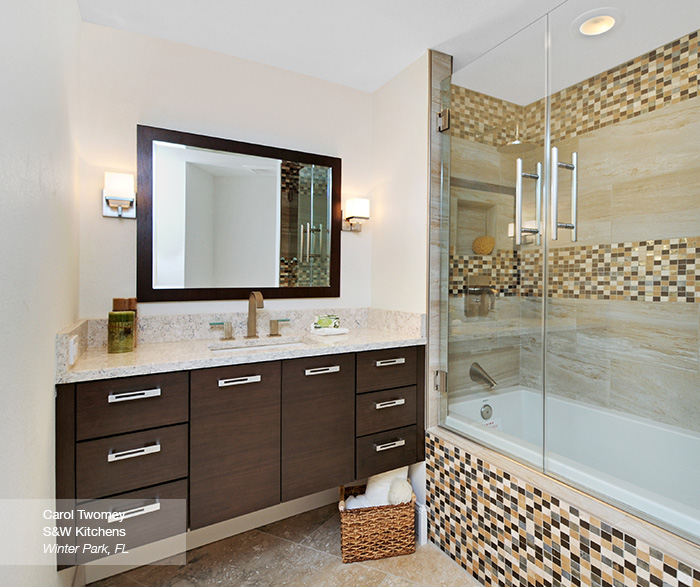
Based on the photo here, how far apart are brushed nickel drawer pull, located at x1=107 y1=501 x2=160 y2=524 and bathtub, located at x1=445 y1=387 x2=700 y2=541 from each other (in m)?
1.39

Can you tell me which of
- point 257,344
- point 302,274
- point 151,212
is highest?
point 151,212

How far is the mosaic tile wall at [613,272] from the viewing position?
1681 millimetres

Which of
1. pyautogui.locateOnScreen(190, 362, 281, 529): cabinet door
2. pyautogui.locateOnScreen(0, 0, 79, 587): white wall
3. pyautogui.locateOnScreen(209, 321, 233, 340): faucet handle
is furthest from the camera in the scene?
pyautogui.locateOnScreen(209, 321, 233, 340): faucet handle

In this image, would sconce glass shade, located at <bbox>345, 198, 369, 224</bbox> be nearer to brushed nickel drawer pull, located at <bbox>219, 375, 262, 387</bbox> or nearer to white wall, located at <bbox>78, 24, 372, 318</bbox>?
white wall, located at <bbox>78, 24, 372, 318</bbox>

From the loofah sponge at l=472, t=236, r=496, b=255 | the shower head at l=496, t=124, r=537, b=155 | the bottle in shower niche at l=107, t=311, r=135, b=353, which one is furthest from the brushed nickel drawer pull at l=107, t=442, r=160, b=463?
the shower head at l=496, t=124, r=537, b=155

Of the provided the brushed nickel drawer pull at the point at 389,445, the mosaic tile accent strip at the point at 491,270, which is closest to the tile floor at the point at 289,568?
the brushed nickel drawer pull at the point at 389,445

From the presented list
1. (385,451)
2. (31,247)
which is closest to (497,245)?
(385,451)

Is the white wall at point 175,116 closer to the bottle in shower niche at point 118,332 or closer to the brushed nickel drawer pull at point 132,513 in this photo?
the bottle in shower niche at point 118,332

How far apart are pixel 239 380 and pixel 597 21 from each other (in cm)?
209

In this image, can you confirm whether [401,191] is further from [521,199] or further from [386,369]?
[386,369]

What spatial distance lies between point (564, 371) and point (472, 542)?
0.90 meters

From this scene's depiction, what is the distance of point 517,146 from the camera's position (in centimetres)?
185

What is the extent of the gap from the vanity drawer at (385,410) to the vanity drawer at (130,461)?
0.80 m

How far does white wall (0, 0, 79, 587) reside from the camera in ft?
2.76
